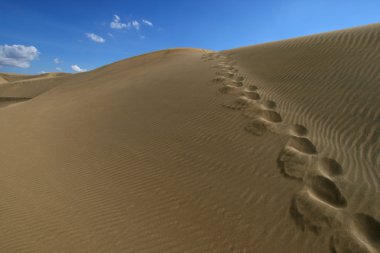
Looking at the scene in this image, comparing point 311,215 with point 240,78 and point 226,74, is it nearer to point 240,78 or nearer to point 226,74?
point 240,78

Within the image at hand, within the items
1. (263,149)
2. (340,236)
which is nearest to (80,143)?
(263,149)

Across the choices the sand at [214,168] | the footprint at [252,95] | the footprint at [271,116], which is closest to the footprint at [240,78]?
the sand at [214,168]

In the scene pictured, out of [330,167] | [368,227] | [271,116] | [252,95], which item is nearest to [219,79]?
[252,95]

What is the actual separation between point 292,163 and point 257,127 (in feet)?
3.88

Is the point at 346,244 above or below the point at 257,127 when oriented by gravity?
below

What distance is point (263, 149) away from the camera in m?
3.75

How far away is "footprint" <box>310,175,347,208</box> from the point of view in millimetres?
2658

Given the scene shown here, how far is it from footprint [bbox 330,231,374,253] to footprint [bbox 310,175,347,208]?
1.33ft

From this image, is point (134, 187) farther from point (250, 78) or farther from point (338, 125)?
point (250, 78)

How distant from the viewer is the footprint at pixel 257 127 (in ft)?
13.8

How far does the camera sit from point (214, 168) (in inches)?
138

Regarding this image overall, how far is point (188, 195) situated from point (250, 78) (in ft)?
15.5

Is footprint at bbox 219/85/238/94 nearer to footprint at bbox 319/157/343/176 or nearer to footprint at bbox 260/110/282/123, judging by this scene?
footprint at bbox 260/110/282/123

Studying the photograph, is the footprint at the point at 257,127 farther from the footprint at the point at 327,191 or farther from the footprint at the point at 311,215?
the footprint at the point at 311,215
